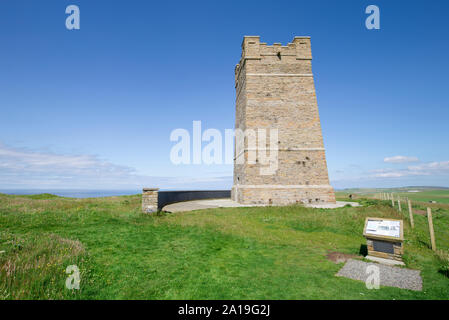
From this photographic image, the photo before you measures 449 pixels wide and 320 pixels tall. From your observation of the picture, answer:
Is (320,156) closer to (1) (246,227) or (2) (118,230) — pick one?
(1) (246,227)

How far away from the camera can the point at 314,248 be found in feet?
25.7

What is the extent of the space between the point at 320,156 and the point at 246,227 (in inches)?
514

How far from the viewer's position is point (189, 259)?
6316 millimetres

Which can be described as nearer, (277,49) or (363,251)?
(363,251)

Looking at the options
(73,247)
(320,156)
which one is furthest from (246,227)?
(320,156)

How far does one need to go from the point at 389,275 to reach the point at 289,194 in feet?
46.7

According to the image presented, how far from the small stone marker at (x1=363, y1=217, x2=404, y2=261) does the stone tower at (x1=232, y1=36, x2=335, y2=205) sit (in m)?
12.5

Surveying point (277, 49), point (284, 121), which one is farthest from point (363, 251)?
point (277, 49)

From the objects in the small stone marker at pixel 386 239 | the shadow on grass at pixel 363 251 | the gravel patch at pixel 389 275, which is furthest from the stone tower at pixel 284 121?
the gravel patch at pixel 389 275

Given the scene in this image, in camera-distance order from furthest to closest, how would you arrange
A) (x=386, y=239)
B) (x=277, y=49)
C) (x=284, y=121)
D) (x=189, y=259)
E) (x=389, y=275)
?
(x=277, y=49) → (x=284, y=121) → (x=386, y=239) → (x=189, y=259) → (x=389, y=275)

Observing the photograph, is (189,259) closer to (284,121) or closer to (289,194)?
(289,194)
